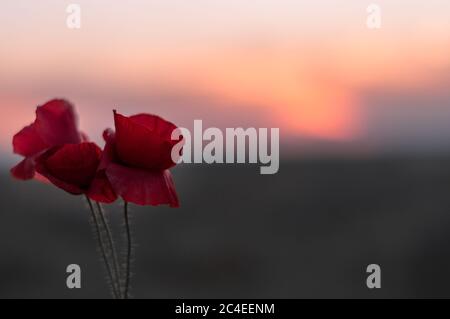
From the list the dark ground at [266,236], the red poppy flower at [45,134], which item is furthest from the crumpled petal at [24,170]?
the dark ground at [266,236]

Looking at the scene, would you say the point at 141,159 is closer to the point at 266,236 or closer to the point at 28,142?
the point at 28,142

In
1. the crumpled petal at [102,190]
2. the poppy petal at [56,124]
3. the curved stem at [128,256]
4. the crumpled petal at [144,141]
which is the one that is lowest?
the curved stem at [128,256]

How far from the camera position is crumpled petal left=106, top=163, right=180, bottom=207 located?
0.56 m

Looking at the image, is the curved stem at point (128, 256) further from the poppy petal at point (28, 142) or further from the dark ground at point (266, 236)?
the dark ground at point (266, 236)

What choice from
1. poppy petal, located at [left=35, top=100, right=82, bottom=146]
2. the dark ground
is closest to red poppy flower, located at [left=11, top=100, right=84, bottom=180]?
poppy petal, located at [left=35, top=100, right=82, bottom=146]

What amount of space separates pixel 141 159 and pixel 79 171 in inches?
2.0

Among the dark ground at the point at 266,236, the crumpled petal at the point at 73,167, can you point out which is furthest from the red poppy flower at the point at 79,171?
the dark ground at the point at 266,236

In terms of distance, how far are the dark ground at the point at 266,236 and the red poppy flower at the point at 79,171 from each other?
137cm

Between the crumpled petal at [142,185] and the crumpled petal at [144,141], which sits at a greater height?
the crumpled petal at [144,141]

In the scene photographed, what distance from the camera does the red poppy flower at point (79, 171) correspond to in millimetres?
571

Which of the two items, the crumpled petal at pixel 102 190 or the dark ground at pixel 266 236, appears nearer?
the crumpled petal at pixel 102 190

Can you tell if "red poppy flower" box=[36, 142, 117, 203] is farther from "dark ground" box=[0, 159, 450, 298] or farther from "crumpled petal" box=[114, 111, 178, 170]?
"dark ground" box=[0, 159, 450, 298]

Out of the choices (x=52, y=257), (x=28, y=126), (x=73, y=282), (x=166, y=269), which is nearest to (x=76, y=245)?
(x=52, y=257)

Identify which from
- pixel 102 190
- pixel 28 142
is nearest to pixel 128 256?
pixel 102 190
